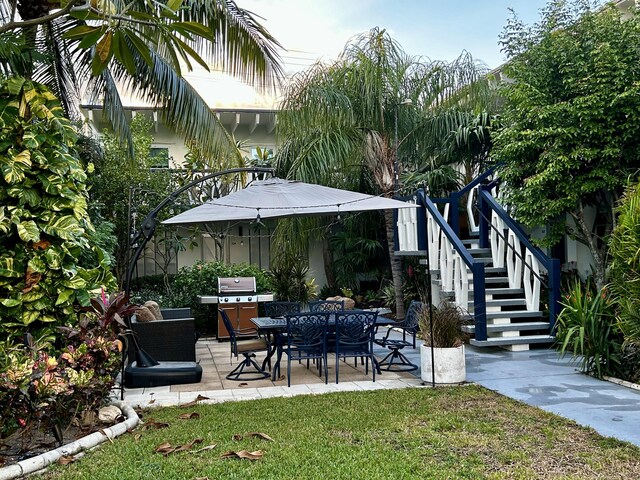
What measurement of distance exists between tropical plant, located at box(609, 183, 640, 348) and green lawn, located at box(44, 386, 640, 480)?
167cm

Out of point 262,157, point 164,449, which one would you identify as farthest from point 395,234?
point 164,449

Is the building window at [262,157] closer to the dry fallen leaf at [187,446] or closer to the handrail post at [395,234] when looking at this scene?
the handrail post at [395,234]

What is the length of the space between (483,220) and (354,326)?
492 centimetres

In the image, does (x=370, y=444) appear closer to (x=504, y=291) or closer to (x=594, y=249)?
(x=504, y=291)

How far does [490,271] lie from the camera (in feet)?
35.9

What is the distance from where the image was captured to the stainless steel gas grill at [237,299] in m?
11.9

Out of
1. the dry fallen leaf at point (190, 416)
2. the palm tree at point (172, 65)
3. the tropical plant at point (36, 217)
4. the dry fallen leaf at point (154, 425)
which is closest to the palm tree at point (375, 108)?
the palm tree at point (172, 65)

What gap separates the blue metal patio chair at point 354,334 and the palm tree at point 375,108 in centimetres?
473

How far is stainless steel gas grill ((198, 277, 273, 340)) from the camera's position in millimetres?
11852

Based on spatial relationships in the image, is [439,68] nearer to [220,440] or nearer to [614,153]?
[614,153]

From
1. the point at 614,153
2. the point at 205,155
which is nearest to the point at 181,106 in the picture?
the point at 205,155

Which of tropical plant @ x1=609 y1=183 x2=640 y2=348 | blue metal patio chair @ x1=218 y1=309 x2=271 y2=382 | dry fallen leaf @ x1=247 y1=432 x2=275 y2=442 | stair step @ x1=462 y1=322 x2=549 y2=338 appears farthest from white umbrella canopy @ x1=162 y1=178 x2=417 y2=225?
dry fallen leaf @ x1=247 y1=432 x2=275 y2=442

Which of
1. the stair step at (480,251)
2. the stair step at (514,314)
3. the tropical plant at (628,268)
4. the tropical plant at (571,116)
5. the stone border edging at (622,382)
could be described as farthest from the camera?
the stair step at (480,251)

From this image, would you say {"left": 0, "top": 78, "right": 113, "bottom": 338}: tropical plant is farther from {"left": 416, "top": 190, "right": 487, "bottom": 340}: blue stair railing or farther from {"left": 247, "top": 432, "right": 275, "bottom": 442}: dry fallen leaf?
{"left": 416, "top": 190, "right": 487, "bottom": 340}: blue stair railing
